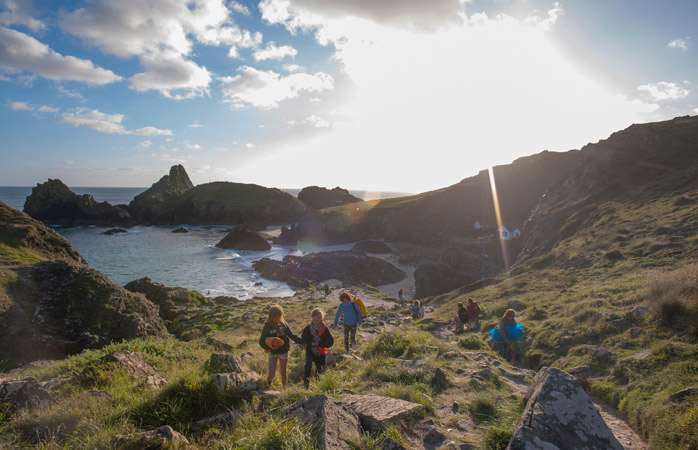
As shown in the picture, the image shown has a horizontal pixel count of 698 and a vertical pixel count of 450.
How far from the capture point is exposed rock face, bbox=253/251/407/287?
43.1m

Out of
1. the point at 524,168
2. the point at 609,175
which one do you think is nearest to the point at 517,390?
the point at 609,175

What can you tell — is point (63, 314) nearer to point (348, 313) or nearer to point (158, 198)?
point (348, 313)

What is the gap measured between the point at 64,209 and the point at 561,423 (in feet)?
434

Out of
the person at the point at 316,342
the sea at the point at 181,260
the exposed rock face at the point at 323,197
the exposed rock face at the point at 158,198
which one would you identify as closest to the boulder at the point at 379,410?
the person at the point at 316,342

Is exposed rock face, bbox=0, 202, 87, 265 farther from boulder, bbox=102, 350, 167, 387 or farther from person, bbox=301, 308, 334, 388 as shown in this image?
person, bbox=301, 308, 334, 388

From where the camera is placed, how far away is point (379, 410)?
456 cm

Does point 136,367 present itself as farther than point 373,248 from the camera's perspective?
No

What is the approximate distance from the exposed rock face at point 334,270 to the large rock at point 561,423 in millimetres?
38154

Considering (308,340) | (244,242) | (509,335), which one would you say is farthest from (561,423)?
(244,242)

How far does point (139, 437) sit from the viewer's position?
12.7ft

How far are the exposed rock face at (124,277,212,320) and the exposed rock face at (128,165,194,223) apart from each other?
10046 cm

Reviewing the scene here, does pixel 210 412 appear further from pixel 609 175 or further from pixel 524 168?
pixel 524 168

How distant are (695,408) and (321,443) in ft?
17.4

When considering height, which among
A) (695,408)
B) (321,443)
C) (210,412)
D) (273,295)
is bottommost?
(273,295)
